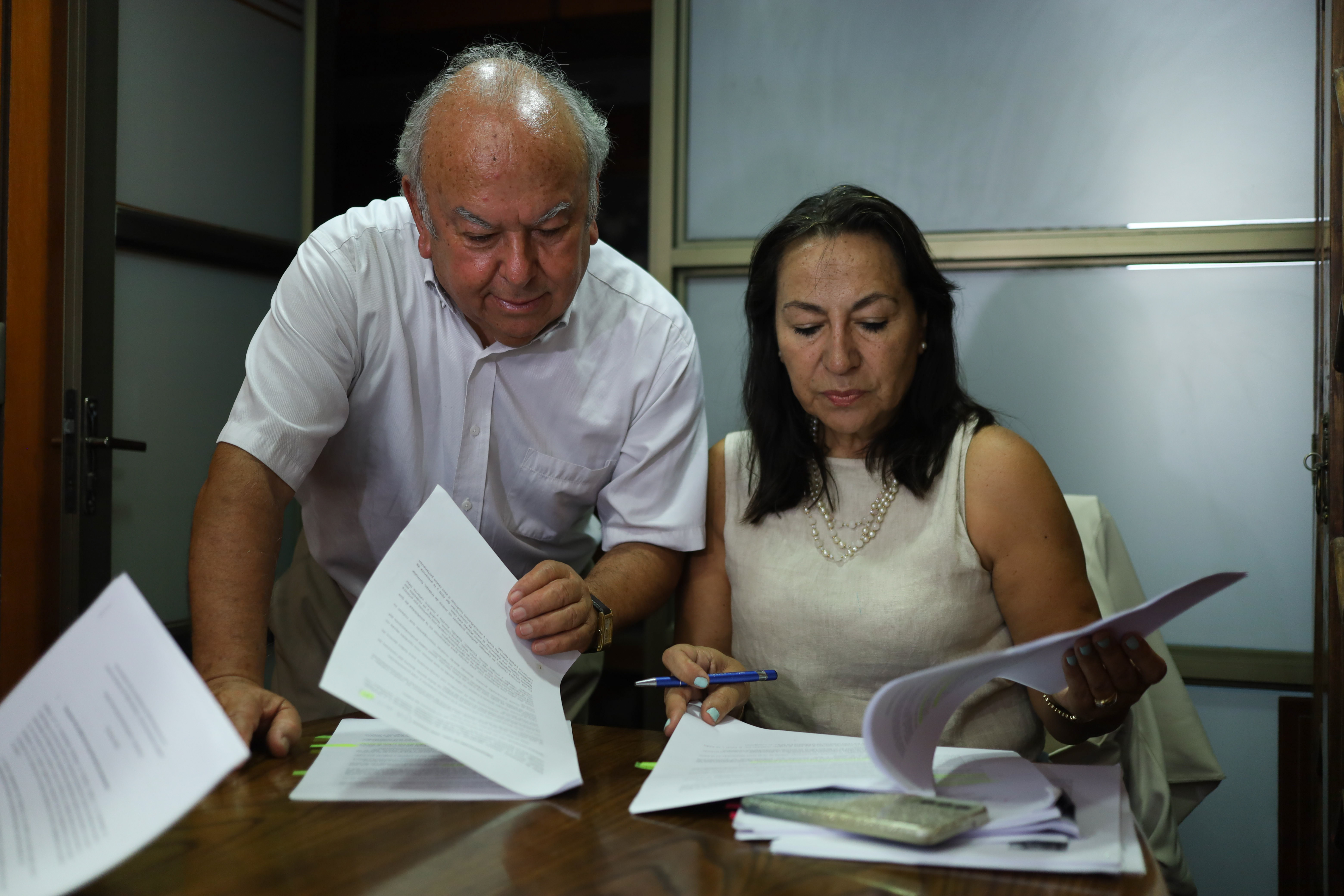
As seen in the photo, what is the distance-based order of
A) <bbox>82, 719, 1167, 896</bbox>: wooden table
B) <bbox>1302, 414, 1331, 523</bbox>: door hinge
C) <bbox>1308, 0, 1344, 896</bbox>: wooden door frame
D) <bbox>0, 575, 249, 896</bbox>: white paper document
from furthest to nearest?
<bbox>1302, 414, 1331, 523</bbox>: door hinge
<bbox>1308, 0, 1344, 896</bbox>: wooden door frame
<bbox>82, 719, 1167, 896</bbox>: wooden table
<bbox>0, 575, 249, 896</bbox>: white paper document

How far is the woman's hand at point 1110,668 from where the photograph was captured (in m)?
0.92

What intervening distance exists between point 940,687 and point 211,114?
105 inches

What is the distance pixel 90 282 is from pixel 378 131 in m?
1.56

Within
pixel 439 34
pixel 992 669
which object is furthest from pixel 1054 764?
pixel 439 34

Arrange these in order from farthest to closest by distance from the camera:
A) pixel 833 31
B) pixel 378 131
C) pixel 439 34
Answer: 1. pixel 439 34
2. pixel 378 131
3. pixel 833 31

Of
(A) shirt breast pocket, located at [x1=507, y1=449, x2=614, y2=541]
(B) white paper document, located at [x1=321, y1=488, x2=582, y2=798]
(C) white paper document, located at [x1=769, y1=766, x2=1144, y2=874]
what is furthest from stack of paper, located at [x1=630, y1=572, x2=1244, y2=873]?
(A) shirt breast pocket, located at [x1=507, y1=449, x2=614, y2=541]

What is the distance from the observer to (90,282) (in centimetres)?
231

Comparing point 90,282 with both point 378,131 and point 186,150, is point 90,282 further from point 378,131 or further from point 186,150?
point 378,131

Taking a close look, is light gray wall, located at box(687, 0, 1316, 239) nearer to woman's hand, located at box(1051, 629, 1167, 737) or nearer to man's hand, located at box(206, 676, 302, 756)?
woman's hand, located at box(1051, 629, 1167, 737)

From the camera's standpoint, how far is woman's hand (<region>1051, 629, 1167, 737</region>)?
92 cm

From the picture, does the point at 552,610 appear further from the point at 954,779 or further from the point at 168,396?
the point at 168,396

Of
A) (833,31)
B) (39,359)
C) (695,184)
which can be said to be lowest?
(39,359)

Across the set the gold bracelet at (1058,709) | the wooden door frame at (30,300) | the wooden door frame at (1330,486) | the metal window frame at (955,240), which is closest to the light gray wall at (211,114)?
the wooden door frame at (30,300)

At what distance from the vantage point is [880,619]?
1.36m
